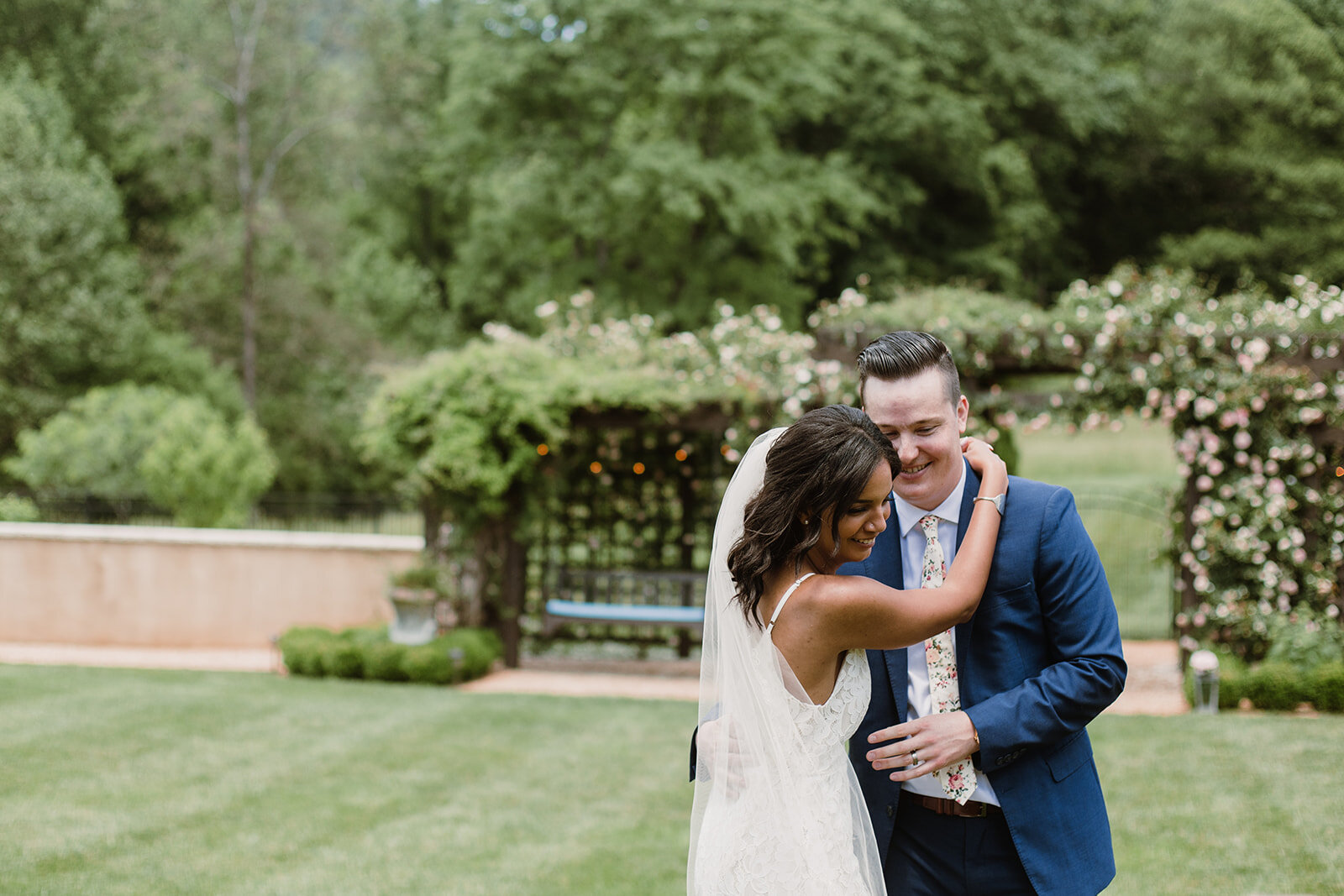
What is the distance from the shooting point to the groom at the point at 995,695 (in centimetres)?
226

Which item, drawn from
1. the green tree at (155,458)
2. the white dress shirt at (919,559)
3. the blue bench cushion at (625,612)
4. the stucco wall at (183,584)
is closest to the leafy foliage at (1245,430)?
the blue bench cushion at (625,612)

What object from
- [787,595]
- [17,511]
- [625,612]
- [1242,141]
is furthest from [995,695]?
[1242,141]

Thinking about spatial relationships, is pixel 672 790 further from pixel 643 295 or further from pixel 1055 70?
pixel 1055 70

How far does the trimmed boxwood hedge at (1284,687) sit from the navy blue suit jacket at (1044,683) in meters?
7.12

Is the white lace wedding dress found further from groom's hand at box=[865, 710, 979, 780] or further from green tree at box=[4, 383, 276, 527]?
green tree at box=[4, 383, 276, 527]

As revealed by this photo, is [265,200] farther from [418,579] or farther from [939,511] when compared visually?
[939,511]

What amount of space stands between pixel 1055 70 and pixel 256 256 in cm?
2106

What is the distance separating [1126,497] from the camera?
14969 millimetres

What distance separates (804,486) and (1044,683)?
0.64 m

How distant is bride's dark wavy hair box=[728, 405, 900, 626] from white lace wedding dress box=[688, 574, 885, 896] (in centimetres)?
11

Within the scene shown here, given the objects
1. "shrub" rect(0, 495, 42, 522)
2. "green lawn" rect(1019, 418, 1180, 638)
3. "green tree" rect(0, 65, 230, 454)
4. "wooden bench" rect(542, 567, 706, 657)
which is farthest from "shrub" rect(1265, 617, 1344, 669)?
"green tree" rect(0, 65, 230, 454)

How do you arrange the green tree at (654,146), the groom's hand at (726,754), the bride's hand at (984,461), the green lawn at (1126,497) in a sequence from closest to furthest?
the bride's hand at (984,461) < the groom's hand at (726,754) < the green lawn at (1126,497) < the green tree at (654,146)

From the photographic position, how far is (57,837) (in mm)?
5676

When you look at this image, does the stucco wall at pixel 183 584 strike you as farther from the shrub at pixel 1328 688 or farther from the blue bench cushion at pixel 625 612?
the shrub at pixel 1328 688
